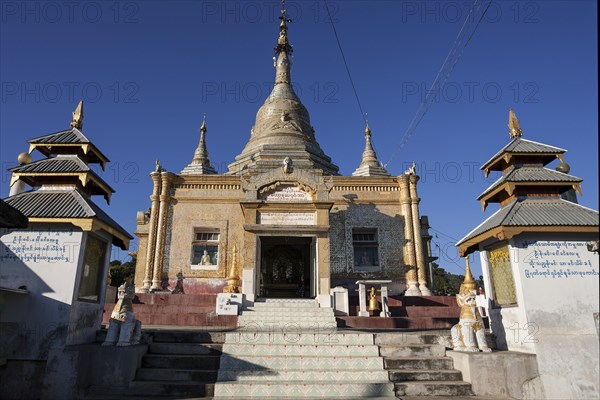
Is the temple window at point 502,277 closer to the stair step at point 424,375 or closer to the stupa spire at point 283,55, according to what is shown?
the stair step at point 424,375

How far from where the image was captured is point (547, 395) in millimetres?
6742

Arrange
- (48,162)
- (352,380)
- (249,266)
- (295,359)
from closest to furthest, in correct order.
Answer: (352,380) < (295,359) < (48,162) < (249,266)

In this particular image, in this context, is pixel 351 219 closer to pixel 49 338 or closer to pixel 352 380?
pixel 352 380

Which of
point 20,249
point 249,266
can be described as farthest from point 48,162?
point 249,266

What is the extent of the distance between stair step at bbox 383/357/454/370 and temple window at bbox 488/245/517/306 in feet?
5.44

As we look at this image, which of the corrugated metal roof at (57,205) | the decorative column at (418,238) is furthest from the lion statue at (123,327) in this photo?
the decorative column at (418,238)

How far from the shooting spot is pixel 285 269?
60.8ft

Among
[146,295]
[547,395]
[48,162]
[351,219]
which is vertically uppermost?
[351,219]

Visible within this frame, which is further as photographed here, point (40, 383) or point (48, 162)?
point (48, 162)

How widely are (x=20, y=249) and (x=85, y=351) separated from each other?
233 cm

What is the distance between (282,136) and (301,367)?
16.8m

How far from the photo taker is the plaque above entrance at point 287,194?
13.6 meters

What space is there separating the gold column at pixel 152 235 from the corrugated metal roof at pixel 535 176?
555 inches

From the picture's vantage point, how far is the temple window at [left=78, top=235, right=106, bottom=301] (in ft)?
25.7
